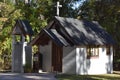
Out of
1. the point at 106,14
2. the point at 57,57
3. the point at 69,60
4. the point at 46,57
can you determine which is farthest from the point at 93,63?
the point at 106,14

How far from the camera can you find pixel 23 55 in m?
30.9

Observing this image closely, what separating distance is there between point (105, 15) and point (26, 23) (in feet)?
50.2

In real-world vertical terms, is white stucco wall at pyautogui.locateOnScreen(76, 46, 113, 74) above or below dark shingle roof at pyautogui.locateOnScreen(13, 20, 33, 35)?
below

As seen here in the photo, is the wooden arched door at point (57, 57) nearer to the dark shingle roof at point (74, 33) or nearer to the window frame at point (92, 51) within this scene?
the dark shingle roof at point (74, 33)

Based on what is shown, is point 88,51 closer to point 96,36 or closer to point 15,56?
point 96,36

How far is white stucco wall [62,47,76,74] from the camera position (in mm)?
30312

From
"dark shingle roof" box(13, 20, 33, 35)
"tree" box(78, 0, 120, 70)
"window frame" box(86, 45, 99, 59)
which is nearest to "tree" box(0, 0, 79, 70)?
"tree" box(78, 0, 120, 70)

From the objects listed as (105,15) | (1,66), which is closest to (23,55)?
(1,66)

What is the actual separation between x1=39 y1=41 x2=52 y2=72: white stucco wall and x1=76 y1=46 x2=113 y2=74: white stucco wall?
2.68 metres

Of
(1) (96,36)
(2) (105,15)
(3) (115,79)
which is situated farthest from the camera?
(2) (105,15)

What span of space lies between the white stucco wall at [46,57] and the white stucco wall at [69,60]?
5.96 ft

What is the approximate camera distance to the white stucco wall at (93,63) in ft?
100

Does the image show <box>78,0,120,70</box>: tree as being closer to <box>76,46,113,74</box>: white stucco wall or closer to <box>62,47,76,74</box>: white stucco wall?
<box>76,46,113,74</box>: white stucco wall

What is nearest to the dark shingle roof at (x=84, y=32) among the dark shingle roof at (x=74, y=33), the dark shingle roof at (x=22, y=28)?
the dark shingle roof at (x=74, y=33)
